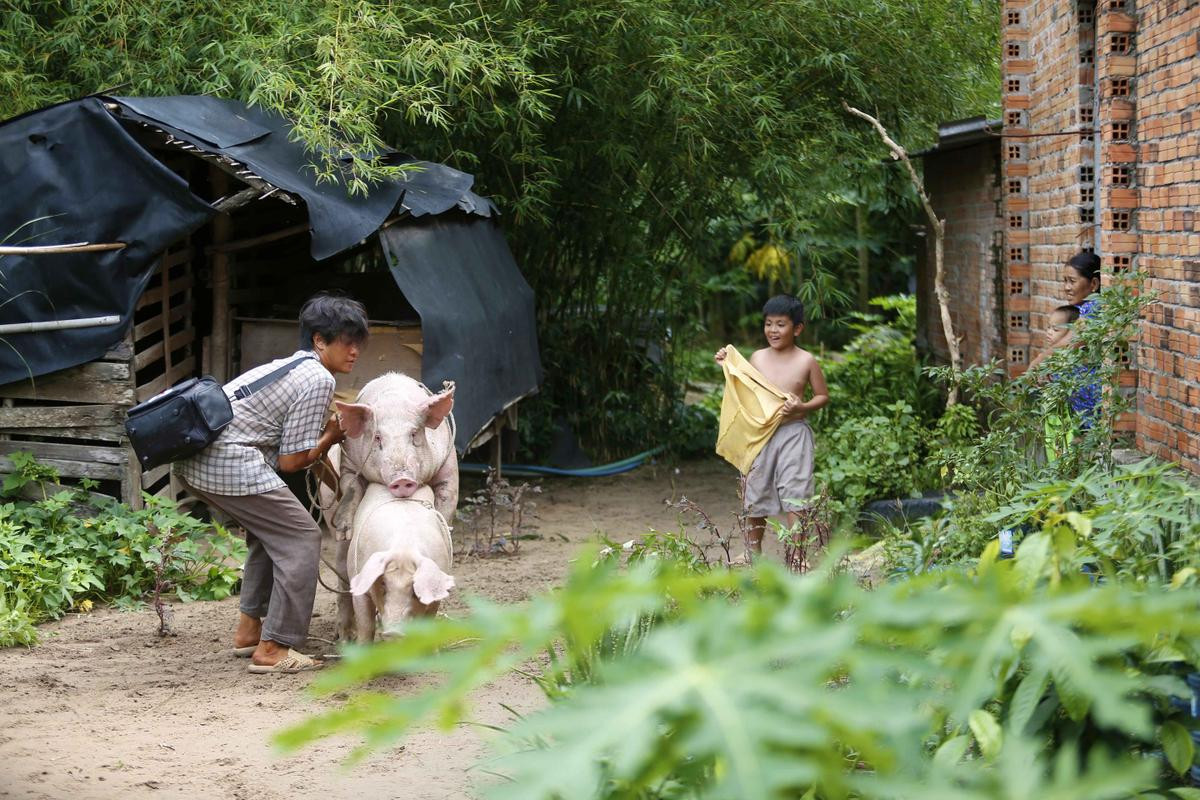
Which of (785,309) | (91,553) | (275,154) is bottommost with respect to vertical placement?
(91,553)

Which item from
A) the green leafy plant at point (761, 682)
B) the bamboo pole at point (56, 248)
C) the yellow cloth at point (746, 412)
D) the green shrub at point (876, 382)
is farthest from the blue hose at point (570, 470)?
the green leafy plant at point (761, 682)

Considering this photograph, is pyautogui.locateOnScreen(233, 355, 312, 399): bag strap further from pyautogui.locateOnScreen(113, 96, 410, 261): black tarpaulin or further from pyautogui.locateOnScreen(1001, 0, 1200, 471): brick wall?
pyautogui.locateOnScreen(1001, 0, 1200, 471): brick wall

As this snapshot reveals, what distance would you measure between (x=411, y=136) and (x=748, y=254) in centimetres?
971

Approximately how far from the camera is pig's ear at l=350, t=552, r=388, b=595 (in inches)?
205

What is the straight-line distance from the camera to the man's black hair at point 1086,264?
259 inches

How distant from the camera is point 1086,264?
6.58m

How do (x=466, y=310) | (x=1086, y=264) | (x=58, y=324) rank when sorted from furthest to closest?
(x=466, y=310)
(x=58, y=324)
(x=1086, y=264)

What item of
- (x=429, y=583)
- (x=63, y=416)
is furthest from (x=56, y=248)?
(x=429, y=583)

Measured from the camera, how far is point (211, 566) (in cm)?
717

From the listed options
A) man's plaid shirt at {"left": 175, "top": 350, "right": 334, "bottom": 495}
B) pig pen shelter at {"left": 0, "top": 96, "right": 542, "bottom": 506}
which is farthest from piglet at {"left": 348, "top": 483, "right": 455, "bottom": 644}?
pig pen shelter at {"left": 0, "top": 96, "right": 542, "bottom": 506}

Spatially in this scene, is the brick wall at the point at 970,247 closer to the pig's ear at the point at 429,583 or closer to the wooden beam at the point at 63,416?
the pig's ear at the point at 429,583

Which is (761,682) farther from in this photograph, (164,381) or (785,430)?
(164,381)

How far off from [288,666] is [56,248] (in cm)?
282

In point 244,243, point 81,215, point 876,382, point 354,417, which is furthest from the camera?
point 876,382
